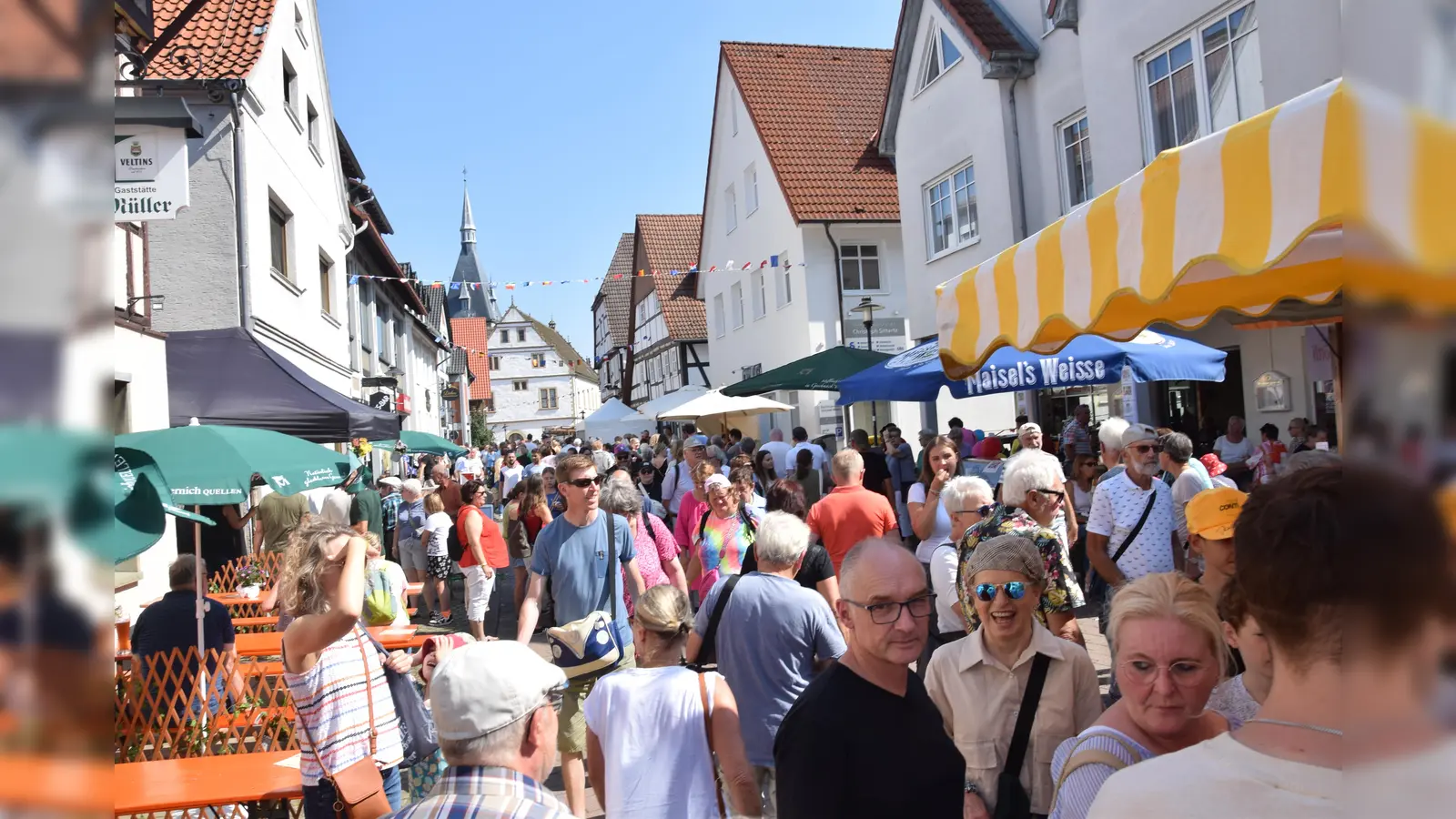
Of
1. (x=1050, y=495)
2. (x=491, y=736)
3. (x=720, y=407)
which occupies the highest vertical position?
(x=720, y=407)

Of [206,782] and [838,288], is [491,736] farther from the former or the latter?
[838,288]

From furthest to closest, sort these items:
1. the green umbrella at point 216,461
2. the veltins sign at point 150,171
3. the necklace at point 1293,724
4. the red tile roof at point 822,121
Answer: the red tile roof at point 822,121 < the green umbrella at point 216,461 < the veltins sign at point 150,171 < the necklace at point 1293,724

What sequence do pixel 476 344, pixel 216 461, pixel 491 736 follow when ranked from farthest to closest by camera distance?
pixel 476 344 → pixel 216 461 → pixel 491 736

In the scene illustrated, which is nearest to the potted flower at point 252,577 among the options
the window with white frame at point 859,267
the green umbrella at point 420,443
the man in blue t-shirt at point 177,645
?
the man in blue t-shirt at point 177,645

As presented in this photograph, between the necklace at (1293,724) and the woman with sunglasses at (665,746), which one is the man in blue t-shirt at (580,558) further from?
the necklace at (1293,724)

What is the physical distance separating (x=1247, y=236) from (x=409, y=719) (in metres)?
3.62

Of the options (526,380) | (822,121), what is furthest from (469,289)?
(822,121)

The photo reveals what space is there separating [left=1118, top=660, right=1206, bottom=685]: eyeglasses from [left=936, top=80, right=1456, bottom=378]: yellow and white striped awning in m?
0.95

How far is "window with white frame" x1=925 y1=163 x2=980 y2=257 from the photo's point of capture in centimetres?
1602

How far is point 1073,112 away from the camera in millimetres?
13758

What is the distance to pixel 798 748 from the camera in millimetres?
2662

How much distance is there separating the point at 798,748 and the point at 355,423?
28.1 feet

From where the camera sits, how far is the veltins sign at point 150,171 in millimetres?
3621

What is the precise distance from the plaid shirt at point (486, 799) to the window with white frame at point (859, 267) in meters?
21.1
